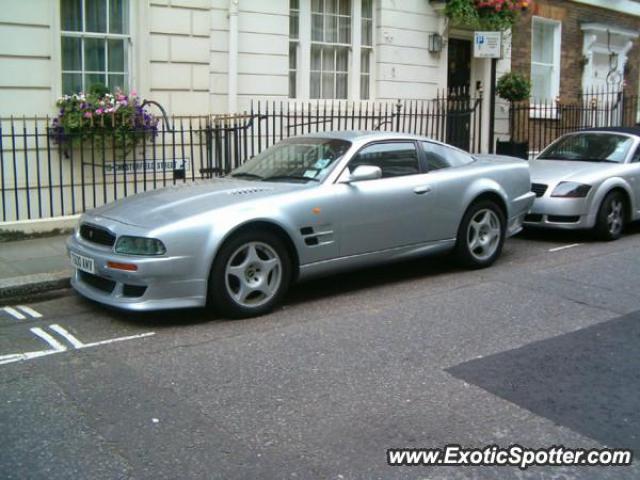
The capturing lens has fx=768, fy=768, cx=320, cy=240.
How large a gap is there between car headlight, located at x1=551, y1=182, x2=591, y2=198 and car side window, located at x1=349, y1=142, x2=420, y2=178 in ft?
8.75

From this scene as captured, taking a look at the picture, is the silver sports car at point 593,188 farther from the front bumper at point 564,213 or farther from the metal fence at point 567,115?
the metal fence at point 567,115

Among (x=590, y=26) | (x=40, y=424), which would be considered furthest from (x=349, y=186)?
(x=590, y=26)

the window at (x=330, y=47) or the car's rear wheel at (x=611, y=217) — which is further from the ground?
the window at (x=330, y=47)

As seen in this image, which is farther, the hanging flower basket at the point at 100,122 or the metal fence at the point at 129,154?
the hanging flower basket at the point at 100,122

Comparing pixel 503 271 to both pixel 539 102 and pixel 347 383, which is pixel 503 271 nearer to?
pixel 347 383

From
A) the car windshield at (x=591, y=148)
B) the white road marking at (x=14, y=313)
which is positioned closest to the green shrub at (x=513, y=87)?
the car windshield at (x=591, y=148)

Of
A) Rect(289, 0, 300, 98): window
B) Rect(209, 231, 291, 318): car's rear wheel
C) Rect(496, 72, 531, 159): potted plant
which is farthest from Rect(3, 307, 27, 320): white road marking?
Rect(496, 72, 531, 159): potted plant

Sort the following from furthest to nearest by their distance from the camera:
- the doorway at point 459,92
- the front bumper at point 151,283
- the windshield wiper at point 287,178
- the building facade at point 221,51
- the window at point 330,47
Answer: the doorway at point 459,92, the window at point 330,47, the building facade at point 221,51, the windshield wiper at point 287,178, the front bumper at point 151,283

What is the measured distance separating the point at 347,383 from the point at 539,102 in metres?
13.9

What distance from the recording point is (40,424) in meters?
4.20

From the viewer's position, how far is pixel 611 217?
9.70 m

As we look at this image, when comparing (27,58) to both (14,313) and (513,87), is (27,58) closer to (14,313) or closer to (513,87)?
(14,313)

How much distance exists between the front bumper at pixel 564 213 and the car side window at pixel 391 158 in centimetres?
258

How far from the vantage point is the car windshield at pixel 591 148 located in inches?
404
